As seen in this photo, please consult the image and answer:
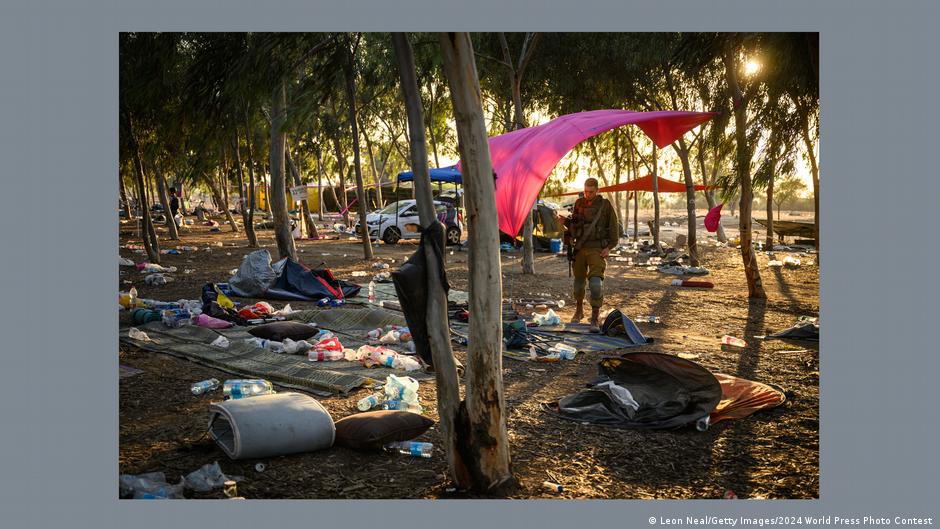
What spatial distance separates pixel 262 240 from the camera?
1015 inches

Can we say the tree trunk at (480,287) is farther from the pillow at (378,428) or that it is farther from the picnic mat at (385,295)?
the picnic mat at (385,295)

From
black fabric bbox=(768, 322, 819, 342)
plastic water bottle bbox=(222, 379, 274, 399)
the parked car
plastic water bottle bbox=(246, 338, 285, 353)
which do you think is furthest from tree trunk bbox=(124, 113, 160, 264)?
black fabric bbox=(768, 322, 819, 342)

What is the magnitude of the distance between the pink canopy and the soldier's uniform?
0.65m

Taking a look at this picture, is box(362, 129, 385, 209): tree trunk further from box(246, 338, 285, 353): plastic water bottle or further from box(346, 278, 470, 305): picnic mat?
box(246, 338, 285, 353): plastic water bottle

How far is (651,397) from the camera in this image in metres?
5.62

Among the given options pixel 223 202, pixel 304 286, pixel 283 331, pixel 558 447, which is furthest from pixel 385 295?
pixel 223 202

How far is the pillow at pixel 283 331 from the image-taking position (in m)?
8.13

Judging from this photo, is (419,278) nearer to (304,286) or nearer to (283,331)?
(283,331)

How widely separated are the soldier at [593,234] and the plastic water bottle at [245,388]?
14.5 ft

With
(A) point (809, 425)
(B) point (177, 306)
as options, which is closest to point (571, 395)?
(A) point (809, 425)

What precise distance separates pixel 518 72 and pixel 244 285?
6.34m

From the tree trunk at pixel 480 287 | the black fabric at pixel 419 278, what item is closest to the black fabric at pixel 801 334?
the tree trunk at pixel 480 287

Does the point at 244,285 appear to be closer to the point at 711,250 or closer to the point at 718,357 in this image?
the point at 718,357

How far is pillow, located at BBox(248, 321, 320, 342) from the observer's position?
813 centimetres
